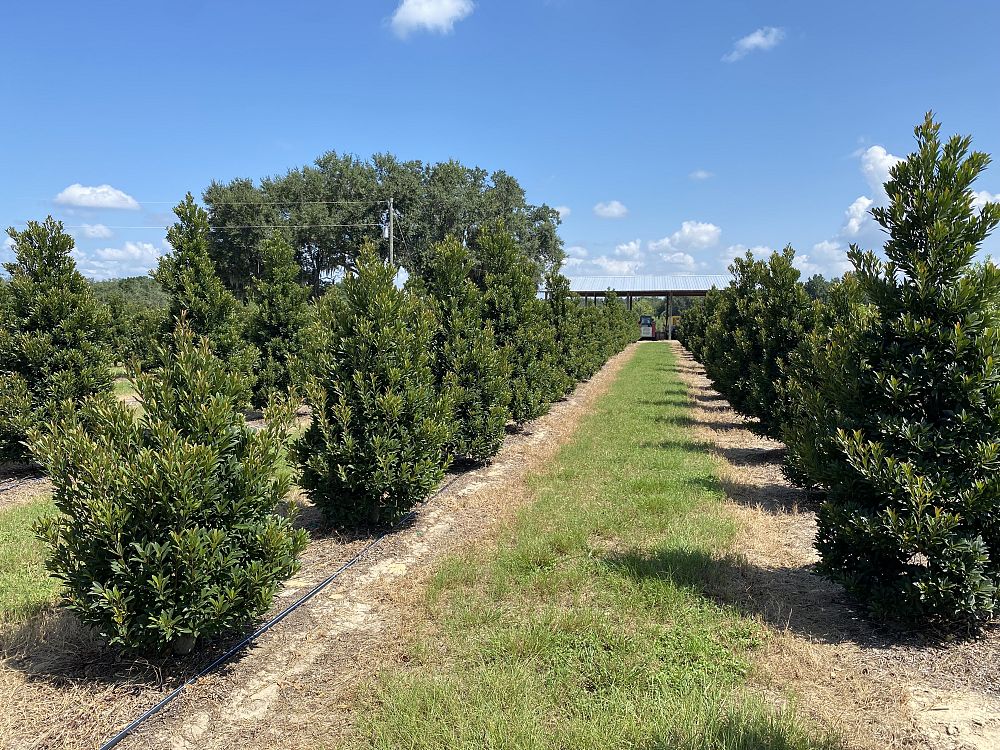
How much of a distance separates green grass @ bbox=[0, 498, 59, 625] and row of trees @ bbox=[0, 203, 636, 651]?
0.57 metres

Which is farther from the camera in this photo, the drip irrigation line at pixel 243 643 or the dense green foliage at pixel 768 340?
the dense green foliage at pixel 768 340

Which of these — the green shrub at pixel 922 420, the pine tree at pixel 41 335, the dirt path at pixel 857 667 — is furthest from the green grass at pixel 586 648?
the pine tree at pixel 41 335

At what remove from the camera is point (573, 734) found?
134 inches

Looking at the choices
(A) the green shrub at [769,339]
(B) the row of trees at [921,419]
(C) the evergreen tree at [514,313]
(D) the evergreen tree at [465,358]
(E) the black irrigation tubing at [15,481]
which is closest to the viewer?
(B) the row of trees at [921,419]

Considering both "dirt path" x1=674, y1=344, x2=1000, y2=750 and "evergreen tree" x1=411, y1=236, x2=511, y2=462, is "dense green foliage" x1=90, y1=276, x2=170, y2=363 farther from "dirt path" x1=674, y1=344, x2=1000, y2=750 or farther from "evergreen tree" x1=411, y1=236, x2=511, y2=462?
"dirt path" x1=674, y1=344, x2=1000, y2=750

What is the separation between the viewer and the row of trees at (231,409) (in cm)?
388

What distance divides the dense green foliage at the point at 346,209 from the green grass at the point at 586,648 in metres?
40.8

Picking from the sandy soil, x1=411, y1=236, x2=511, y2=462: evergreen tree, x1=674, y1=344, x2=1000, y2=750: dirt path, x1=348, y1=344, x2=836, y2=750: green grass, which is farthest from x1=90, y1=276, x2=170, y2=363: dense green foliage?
x1=674, y1=344, x2=1000, y2=750: dirt path

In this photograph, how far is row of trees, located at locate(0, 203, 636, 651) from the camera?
153 inches

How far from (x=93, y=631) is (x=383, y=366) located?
3.80 meters

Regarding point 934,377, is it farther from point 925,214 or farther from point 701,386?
point 701,386

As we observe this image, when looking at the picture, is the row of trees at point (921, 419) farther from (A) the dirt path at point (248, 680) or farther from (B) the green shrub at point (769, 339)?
(B) the green shrub at point (769, 339)

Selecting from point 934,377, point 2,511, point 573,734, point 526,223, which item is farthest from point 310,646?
point 526,223

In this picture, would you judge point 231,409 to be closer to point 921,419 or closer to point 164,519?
point 164,519
